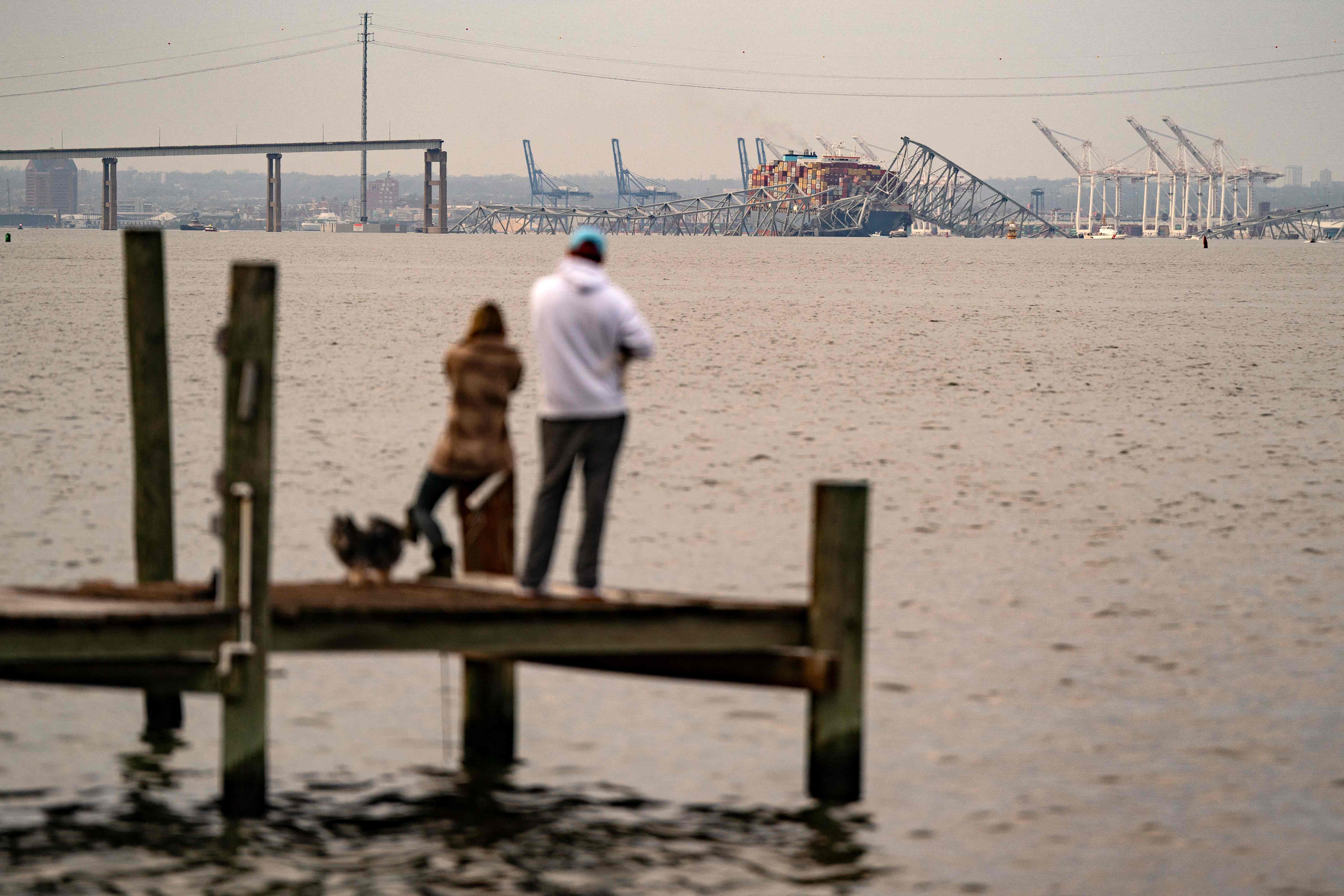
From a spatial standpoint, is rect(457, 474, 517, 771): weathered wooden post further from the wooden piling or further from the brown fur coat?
the wooden piling

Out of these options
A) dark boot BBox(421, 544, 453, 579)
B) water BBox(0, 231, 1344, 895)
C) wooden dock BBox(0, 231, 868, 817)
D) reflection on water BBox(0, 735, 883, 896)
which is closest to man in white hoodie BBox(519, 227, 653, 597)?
wooden dock BBox(0, 231, 868, 817)

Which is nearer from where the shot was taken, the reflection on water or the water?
the reflection on water

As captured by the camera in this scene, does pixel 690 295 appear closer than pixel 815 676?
No

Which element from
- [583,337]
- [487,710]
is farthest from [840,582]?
[487,710]

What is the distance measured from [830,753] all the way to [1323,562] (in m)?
8.50

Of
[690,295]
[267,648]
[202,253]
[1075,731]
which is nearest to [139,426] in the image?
[267,648]

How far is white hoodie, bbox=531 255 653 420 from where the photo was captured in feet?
25.7

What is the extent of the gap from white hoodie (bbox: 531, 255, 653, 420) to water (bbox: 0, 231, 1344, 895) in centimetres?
209

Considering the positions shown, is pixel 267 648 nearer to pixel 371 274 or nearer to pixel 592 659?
pixel 592 659

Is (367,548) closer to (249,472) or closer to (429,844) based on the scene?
(249,472)

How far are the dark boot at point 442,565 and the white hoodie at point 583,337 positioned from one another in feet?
3.41

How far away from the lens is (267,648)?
766 centimetres

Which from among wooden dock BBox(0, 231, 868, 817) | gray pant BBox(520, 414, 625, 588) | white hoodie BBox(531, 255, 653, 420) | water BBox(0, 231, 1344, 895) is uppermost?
white hoodie BBox(531, 255, 653, 420)

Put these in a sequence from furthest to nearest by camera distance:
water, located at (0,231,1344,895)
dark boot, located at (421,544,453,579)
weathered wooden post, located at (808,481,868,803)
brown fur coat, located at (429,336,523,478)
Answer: dark boot, located at (421,544,453,579)
brown fur coat, located at (429,336,523,478)
water, located at (0,231,1344,895)
weathered wooden post, located at (808,481,868,803)
